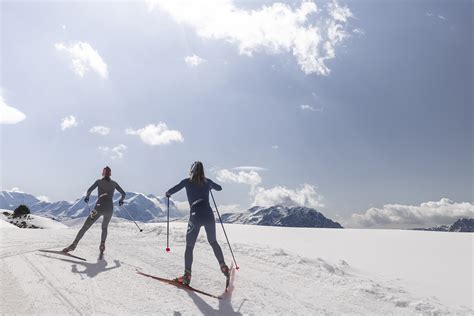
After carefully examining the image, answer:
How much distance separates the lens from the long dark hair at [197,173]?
7.72m

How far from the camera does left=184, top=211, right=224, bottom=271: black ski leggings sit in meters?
7.27

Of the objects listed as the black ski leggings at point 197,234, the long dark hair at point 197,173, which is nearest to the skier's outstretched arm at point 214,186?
the long dark hair at point 197,173

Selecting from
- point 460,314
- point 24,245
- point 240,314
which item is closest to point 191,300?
point 240,314

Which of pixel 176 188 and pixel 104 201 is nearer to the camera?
pixel 176 188

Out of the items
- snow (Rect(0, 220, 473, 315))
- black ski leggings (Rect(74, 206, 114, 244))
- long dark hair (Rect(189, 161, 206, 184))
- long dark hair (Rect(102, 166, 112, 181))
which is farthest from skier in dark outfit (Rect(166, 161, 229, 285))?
long dark hair (Rect(102, 166, 112, 181))

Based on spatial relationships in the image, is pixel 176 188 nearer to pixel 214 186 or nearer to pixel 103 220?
pixel 214 186

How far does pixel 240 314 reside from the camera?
583 cm

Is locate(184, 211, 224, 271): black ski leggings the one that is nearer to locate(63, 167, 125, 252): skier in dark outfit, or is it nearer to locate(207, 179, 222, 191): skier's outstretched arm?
locate(207, 179, 222, 191): skier's outstretched arm

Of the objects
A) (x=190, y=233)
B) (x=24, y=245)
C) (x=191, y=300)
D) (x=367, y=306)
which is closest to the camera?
(x=191, y=300)

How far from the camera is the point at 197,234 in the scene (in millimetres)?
7445

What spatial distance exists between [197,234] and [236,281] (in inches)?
60.8

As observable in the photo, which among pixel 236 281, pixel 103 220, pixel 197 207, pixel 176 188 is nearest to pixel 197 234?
pixel 197 207

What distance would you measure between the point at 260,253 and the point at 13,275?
21.6ft

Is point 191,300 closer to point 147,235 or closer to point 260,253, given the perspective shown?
point 260,253
